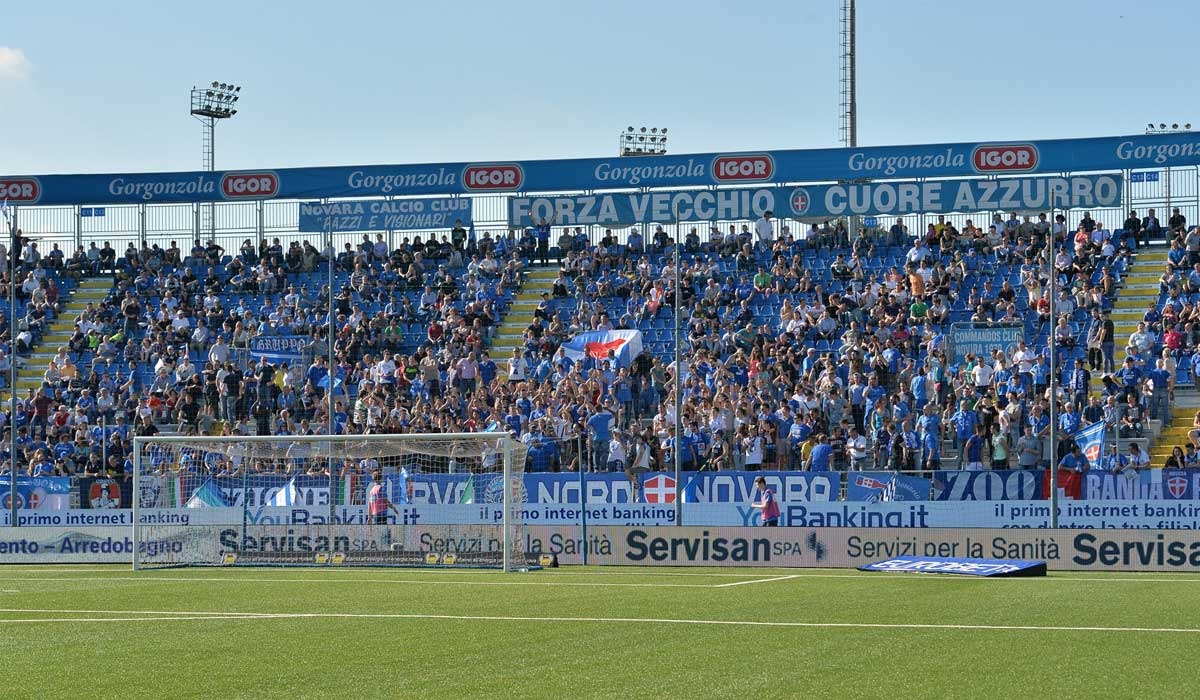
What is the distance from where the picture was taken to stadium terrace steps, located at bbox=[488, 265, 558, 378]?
38.5m

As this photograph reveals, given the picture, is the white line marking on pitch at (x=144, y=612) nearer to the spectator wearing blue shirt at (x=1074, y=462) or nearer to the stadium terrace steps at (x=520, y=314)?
the spectator wearing blue shirt at (x=1074, y=462)

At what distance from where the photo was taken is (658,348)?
1431 inches

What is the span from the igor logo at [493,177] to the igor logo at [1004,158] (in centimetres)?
1251

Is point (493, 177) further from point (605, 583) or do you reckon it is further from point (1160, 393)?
point (605, 583)

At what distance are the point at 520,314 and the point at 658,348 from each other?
525cm

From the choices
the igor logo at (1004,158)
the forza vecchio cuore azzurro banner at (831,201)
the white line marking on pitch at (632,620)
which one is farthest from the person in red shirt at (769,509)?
the igor logo at (1004,158)

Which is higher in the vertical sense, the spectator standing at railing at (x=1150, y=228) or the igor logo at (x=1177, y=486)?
the spectator standing at railing at (x=1150, y=228)

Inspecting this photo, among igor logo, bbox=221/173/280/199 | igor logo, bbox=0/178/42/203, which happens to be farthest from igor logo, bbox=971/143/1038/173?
igor logo, bbox=0/178/42/203

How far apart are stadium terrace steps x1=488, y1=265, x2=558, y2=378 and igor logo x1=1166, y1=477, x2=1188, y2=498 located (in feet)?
50.6

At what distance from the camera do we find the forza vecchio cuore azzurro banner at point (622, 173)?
40.9m

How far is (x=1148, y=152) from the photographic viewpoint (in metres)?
40.4

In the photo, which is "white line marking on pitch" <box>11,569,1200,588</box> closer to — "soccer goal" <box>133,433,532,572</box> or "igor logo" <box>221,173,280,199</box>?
"soccer goal" <box>133,433,532,572</box>

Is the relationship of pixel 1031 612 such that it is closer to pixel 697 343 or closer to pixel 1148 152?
pixel 697 343

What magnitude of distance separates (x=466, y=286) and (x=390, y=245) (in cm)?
468
